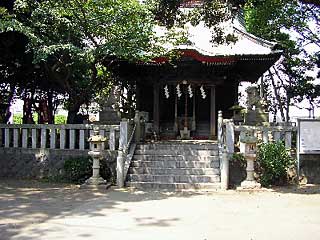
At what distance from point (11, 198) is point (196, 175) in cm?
520

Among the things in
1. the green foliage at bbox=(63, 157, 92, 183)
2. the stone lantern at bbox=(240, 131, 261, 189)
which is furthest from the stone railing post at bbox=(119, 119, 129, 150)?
the stone lantern at bbox=(240, 131, 261, 189)

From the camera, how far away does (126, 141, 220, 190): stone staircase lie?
11.6 meters

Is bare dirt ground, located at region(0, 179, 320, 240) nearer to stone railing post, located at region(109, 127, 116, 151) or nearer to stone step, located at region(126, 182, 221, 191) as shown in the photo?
stone step, located at region(126, 182, 221, 191)

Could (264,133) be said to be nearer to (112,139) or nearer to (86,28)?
(112,139)

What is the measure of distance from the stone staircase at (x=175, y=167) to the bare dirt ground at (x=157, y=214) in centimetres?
77

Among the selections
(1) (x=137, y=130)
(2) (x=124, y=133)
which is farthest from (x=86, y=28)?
(1) (x=137, y=130)

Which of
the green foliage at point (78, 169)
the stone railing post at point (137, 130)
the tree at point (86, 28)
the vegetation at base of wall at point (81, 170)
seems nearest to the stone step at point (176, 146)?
the stone railing post at point (137, 130)

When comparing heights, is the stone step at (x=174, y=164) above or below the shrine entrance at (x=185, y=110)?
below

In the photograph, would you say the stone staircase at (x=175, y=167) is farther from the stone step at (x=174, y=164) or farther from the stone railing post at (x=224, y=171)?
the stone railing post at (x=224, y=171)

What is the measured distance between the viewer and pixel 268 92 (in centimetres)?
3162

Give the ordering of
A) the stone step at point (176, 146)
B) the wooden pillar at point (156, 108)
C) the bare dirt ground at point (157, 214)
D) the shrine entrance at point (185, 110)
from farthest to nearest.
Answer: the shrine entrance at point (185, 110) < the wooden pillar at point (156, 108) < the stone step at point (176, 146) < the bare dirt ground at point (157, 214)

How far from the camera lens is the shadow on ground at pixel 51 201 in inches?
284

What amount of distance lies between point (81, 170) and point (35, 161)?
194cm

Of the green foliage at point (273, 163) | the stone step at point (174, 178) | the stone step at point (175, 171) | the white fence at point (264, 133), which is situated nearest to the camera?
the green foliage at point (273, 163)
